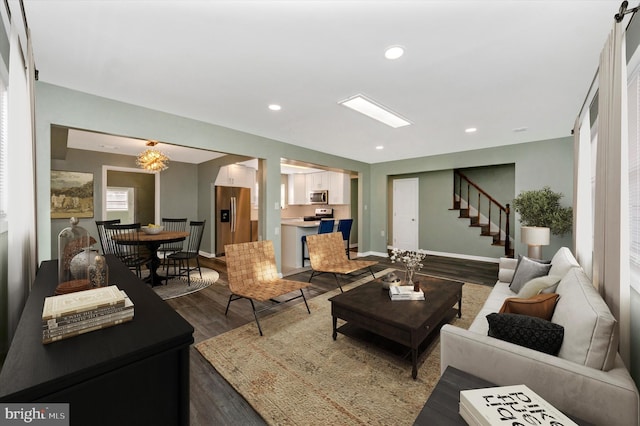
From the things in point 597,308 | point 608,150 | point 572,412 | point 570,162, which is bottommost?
point 572,412

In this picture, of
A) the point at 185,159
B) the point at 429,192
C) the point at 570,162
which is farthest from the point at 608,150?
the point at 185,159

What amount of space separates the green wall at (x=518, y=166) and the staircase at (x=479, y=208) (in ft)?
1.25

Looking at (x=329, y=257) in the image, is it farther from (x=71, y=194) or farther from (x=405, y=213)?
(x=71, y=194)

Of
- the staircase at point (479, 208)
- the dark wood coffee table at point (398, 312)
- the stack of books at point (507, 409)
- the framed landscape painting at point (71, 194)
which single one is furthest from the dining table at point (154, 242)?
the staircase at point (479, 208)

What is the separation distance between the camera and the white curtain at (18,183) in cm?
138

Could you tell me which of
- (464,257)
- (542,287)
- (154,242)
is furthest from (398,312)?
(464,257)

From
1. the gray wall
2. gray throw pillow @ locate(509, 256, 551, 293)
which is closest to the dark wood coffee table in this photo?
gray throw pillow @ locate(509, 256, 551, 293)

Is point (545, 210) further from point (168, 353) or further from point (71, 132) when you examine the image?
point (71, 132)

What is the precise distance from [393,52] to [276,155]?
10.0ft

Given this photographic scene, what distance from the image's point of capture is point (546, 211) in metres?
4.29

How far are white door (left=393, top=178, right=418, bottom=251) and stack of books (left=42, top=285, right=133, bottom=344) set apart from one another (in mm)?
7292

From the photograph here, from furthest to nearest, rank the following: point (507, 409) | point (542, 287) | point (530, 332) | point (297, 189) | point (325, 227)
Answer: point (297, 189) < point (325, 227) < point (542, 287) < point (530, 332) < point (507, 409)

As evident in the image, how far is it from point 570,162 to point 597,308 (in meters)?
4.41

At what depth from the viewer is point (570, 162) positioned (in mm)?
4402
